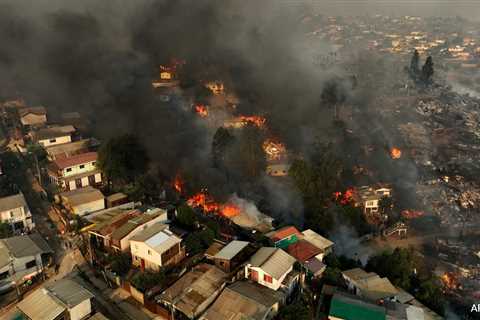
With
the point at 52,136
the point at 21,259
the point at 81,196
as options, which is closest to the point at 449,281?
the point at 81,196

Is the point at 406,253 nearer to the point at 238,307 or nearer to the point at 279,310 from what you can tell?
the point at 279,310

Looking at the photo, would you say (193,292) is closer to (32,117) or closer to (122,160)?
(122,160)

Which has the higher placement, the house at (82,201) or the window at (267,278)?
the house at (82,201)

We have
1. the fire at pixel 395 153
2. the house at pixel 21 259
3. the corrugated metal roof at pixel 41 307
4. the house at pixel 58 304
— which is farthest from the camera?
the fire at pixel 395 153

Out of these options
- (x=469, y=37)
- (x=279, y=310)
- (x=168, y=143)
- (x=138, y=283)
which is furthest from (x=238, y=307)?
(x=469, y=37)

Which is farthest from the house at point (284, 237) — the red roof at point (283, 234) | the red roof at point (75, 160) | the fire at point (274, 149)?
the fire at point (274, 149)

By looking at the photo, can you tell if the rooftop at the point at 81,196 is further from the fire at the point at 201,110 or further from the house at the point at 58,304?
the fire at the point at 201,110
